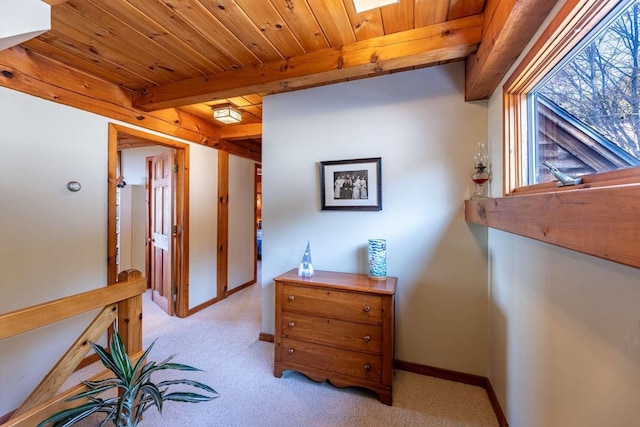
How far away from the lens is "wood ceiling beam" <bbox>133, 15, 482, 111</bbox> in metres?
1.53

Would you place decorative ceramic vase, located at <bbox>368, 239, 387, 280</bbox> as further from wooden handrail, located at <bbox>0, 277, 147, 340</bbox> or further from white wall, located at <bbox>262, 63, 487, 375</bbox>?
wooden handrail, located at <bbox>0, 277, 147, 340</bbox>

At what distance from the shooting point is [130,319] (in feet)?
5.05

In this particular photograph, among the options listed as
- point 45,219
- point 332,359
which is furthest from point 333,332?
point 45,219

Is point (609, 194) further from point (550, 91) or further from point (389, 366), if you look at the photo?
point (389, 366)

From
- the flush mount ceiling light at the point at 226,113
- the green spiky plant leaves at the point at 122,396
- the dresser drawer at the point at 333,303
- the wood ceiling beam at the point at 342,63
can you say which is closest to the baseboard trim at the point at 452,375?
the dresser drawer at the point at 333,303

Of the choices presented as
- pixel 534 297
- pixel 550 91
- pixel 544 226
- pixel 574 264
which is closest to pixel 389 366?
pixel 534 297

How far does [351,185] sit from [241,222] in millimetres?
2459

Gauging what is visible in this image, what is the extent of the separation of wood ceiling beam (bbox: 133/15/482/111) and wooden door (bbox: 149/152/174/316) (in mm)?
1176

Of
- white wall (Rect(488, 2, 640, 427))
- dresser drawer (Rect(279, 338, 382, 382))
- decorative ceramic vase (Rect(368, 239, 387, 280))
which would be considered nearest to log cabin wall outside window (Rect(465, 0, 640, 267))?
white wall (Rect(488, 2, 640, 427))

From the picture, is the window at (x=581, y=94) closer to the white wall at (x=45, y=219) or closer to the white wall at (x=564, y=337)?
the white wall at (x=564, y=337)

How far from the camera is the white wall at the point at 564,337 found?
709 mm

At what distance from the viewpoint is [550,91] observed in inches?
48.3

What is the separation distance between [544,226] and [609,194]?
0.98 feet

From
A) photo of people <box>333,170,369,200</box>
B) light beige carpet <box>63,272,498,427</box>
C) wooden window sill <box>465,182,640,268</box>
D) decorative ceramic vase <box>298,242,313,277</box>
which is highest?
photo of people <box>333,170,369,200</box>
